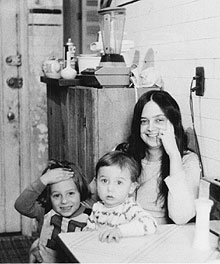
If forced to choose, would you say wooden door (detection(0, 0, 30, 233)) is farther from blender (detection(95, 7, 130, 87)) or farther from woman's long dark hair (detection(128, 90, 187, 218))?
woman's long dark hair (detection(128, 90, 187, 218))

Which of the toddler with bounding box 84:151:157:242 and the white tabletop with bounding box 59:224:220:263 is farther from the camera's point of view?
the toddler with bounding box 84:151:157:242

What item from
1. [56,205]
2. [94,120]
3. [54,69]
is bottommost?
[56,205]

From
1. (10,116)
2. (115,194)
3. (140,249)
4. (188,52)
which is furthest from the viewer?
(10,116)

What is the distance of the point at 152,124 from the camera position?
246 centimetres

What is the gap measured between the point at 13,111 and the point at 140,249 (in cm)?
258

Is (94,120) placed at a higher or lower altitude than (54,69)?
lower

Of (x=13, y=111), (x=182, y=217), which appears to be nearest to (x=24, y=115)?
(x=13, y=111)

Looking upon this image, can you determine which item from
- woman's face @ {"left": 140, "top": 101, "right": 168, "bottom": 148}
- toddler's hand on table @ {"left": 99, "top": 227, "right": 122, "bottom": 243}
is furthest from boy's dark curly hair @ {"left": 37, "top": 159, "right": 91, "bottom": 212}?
toddler's hand on table @ {"left": 99, "top": 227, "right": 122, "bottom": 243}

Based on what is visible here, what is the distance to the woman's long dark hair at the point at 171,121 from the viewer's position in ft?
8.10

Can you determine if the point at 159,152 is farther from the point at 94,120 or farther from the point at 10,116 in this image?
the point at 10,116

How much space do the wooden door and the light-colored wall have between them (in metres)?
1.23

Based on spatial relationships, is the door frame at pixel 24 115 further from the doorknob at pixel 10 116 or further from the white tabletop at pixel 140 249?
the white tabletop at pixel 140 249

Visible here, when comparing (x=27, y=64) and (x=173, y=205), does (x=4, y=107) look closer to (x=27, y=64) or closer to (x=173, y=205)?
(x=27, y=64)

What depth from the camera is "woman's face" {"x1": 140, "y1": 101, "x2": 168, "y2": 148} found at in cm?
245
